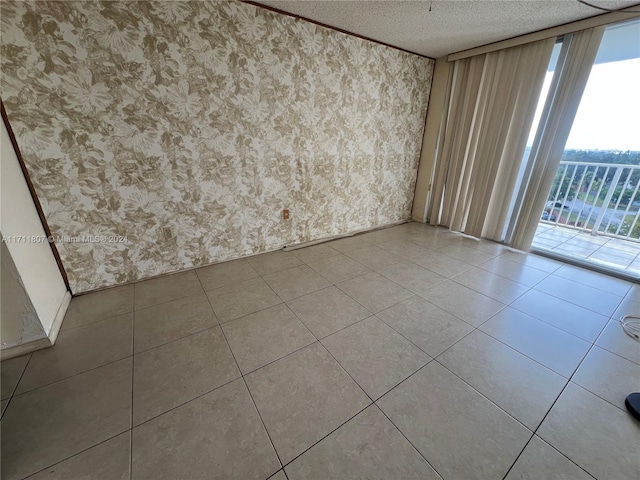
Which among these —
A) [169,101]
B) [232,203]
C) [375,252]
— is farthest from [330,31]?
[375,252]

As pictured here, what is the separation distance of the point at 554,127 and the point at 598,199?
1.71 metres

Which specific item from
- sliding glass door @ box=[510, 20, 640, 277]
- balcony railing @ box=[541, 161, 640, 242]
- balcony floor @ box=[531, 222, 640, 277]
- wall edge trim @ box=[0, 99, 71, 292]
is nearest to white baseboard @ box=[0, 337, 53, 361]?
wall edge trim @ box=[0, 99, 71, 292]

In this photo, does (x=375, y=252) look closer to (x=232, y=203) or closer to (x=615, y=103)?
(x=232, y=203)

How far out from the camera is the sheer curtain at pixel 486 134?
2.53 m

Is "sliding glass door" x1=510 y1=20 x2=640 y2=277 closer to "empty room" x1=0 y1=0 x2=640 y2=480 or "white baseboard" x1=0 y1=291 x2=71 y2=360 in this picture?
"empty room" x1=0 y1=0 x2=640 y2=480

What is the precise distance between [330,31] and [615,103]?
114 inches

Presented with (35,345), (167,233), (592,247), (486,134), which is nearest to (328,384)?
(35,345)

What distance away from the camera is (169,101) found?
→ 1878 mm

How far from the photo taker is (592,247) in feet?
9.77

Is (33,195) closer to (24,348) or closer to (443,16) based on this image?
(24,348)

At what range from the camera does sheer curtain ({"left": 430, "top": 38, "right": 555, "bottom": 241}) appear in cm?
253

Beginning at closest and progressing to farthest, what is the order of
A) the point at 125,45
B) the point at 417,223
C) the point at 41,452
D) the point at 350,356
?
the point at 41,452
the point at 350,356
the point at 125,45
the point at 417,223

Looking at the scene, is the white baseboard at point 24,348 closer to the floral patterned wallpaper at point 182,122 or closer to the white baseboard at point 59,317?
the white baseboard at point 59,317

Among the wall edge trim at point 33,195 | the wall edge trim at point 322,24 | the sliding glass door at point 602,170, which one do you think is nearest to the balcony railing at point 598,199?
the sliding glass door at point 602,170
